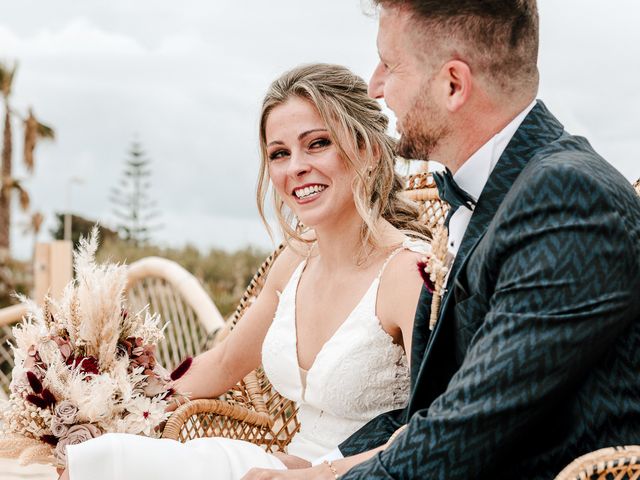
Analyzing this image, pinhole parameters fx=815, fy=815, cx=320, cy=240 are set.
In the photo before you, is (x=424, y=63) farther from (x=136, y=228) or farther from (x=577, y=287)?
(x=136, y=228)

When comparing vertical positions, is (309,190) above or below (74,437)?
above

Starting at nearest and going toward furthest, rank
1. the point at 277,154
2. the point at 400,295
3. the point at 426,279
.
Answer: the point at 426,279 < the point at 400,295 < the point at 277,154

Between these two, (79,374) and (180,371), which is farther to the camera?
(180,371)

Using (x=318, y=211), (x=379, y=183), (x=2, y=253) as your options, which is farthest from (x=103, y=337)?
(x=2, y=253)

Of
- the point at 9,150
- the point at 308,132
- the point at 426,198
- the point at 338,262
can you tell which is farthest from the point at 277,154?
the point at 9,150

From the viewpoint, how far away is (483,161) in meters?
1.74

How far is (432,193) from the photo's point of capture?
3.15 m

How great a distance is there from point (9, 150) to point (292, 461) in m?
25.1

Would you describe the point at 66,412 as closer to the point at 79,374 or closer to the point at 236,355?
the point at 79,374

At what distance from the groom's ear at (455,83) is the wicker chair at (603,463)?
2.40 feet

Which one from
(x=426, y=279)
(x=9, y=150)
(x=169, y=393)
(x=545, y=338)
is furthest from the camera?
(x=9, y=150)

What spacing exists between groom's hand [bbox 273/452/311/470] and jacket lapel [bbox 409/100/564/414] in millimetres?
1081

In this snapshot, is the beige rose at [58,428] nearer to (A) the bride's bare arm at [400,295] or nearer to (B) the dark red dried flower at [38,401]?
(B) the dark red dried flower at [38,401]

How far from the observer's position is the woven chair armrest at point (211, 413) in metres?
2.72
